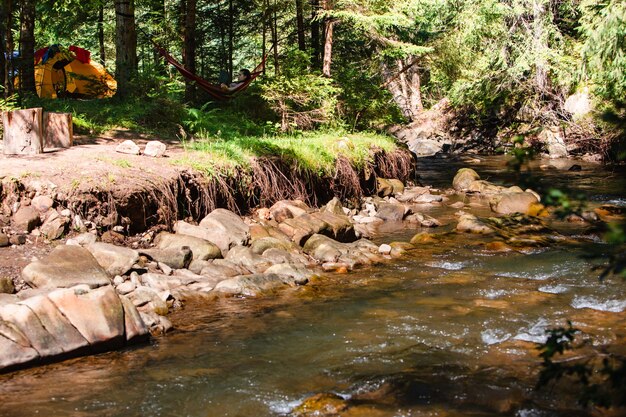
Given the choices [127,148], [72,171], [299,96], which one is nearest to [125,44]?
[299,96]

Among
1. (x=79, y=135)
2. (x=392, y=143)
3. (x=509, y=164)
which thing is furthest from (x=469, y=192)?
(x=509, y=164)

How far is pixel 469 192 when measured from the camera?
1402 centimetres

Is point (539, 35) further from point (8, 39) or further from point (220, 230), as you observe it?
point (8, 39)

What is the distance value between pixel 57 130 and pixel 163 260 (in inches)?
121

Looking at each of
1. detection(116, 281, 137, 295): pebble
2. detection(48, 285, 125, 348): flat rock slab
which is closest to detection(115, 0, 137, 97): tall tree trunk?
detection(116, 281, 137, 295): pebble

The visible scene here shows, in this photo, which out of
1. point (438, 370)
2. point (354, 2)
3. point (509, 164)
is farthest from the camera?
→ point (354, 2)

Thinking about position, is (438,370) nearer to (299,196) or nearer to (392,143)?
(299,196)

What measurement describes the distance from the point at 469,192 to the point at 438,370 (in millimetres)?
9822

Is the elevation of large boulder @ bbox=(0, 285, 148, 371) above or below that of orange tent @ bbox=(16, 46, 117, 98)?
below

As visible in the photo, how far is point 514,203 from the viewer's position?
38.5 feet

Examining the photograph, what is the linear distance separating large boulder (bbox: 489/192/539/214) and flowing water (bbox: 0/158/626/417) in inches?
157

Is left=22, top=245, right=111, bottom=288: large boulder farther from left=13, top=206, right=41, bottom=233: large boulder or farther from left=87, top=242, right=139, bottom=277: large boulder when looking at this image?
left=13, top=206, right=41, bottom=233: large boulder

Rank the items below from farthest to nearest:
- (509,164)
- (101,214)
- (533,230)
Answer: (533,230) < (101,214) < (509,164)

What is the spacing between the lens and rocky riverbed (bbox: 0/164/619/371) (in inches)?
194
